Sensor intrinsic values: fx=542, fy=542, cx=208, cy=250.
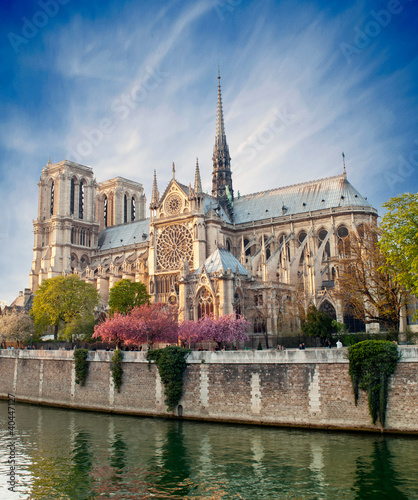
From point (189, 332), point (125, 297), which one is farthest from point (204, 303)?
point (125, 297)

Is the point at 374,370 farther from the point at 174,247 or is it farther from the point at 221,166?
the point at 221,166

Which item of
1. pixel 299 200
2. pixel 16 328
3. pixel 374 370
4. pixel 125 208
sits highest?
pixel 125 208

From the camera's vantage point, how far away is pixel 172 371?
3038cm

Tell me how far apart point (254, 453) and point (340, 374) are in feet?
20.4

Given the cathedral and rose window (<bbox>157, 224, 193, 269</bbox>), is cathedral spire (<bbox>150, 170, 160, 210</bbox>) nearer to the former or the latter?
the cathedral

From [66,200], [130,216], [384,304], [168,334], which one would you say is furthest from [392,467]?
[130,216]

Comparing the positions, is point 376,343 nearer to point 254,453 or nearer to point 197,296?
point 254,453

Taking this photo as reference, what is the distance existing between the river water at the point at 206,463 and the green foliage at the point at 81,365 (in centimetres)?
746

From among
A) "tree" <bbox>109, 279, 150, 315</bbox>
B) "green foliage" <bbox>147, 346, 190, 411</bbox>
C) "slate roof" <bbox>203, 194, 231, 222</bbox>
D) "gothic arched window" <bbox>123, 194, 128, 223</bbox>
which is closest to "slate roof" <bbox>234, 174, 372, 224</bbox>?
"slate roof" <bbox>203, 194, 231, 222</bbox>

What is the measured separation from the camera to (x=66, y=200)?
8569cm

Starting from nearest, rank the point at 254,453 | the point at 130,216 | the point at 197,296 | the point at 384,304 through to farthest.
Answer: the point at 254,453, the point at 384,304, the point at 197,296, the point at 130,216

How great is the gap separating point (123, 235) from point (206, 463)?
221 ft

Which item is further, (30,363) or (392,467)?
(30,363)

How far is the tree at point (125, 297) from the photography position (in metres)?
54.1
